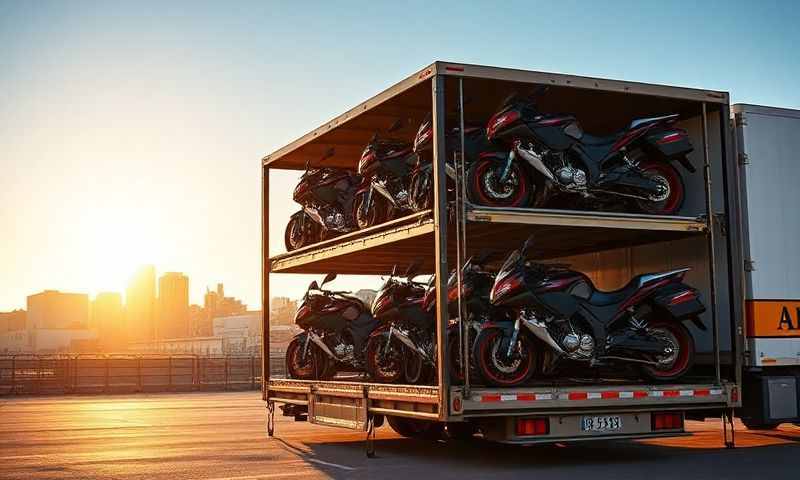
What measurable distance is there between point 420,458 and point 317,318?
3.23 metres

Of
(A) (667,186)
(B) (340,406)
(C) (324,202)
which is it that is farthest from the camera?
(C) (324,202)

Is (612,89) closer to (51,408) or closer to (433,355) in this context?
(433,355)

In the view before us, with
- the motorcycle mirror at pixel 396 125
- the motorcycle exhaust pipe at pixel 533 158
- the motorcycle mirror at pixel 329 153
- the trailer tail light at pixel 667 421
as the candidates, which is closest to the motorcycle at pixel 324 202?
the motorcycle mirror at pixel 329 153

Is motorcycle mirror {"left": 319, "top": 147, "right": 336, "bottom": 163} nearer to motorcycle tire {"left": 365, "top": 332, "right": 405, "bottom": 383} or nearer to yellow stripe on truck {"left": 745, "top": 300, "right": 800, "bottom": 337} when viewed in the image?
motorcycle tire {"left": 365, "top": 332, "right": 405, "bottom": 383}

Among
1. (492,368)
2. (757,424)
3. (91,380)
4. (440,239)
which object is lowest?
(91,380)

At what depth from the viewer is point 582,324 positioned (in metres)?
11.3

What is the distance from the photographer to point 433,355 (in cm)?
1200

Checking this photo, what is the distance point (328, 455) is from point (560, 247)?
382cm

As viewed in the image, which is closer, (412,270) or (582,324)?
(582,324)

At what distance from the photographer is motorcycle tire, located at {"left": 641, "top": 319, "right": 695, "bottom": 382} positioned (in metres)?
11.6

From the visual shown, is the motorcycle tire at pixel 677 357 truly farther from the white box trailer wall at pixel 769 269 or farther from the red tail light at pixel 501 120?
the red tail light at pixel 501 120

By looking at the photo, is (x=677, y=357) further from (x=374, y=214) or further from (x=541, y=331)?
(x=374, y=214)

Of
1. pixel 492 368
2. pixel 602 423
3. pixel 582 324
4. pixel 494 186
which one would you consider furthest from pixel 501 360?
pixel 494 186

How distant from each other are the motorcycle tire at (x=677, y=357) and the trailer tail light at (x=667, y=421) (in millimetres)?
484
